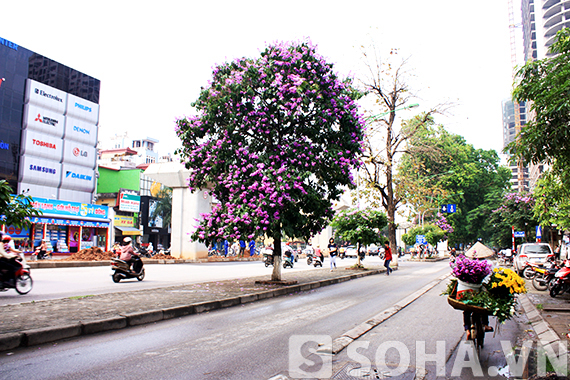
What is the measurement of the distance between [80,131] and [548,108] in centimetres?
5105

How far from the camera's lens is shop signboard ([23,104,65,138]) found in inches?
1723

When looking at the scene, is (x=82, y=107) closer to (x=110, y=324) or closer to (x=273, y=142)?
(x=273, y=142)

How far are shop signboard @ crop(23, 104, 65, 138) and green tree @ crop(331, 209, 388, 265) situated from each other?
35377 mm

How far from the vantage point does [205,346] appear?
5.94 m

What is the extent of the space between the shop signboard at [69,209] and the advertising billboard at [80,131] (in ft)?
42.0

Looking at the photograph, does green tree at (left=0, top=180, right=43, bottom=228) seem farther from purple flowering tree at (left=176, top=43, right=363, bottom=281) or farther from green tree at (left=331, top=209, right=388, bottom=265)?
green tree at (left=331, top=209, right=388, bottom=265)

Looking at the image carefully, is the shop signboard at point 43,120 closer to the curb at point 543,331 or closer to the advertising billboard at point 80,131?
the advertising billboard at point 80,131

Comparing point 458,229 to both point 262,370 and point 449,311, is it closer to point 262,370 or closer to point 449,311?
point 449,311

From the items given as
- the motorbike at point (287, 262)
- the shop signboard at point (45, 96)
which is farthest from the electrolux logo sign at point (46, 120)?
the motorbike at point (287, 262)

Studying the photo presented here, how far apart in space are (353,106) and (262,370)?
10.5m

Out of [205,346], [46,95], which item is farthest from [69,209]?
[205,346]

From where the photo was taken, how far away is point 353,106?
1382 centimetres

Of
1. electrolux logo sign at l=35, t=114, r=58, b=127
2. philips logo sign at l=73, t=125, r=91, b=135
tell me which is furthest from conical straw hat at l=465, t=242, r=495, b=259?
philips logo sign at l=73, t=125, r=91, b=135

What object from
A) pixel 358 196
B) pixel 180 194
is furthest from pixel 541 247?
pixel 180 194
